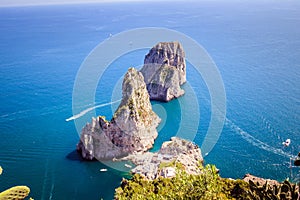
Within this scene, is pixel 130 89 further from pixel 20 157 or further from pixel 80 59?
pixel 80 59

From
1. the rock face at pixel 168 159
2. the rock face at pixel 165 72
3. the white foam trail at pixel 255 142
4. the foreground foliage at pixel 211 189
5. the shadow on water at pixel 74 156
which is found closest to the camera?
the foreground foliage at pixel 211 189

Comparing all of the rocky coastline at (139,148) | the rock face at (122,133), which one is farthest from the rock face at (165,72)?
the rock face at (122,133)

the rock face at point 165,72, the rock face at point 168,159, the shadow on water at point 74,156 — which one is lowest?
the shadow on water at point 74,156

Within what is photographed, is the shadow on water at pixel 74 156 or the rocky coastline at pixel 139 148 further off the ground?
the rocky coastline at pixel 139 148

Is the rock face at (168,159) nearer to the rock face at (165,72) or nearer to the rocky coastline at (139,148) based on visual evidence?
the rocky coastline at (139,148)

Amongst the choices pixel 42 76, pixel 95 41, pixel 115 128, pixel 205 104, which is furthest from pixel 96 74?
pixel 95 41

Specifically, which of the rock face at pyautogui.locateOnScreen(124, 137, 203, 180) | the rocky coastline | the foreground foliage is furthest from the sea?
the foreground foliage

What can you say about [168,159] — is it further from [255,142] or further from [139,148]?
[255,142]

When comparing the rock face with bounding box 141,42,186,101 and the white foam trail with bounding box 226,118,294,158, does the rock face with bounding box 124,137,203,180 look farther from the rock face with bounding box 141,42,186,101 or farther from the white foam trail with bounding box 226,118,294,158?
the rock face with bounding box 141,42,186,101
